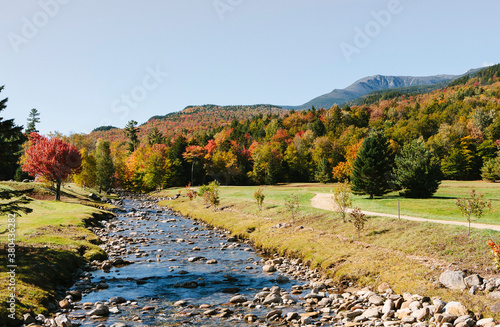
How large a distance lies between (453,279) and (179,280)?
584 inches

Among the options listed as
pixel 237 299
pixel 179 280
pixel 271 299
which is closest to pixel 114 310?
pixel 179 280

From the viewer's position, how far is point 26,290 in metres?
14.5

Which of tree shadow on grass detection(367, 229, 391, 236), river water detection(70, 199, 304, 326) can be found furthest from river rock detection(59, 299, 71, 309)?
tree shadow on grass detection(367, 229, 391, 236)

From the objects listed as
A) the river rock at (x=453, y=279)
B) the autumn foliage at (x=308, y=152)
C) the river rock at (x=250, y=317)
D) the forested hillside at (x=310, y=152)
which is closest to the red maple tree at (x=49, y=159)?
the autumn foliage at (x=308, y=152)

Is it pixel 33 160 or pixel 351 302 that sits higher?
pixel 33 160

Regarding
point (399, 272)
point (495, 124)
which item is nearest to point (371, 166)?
point (399, 272)

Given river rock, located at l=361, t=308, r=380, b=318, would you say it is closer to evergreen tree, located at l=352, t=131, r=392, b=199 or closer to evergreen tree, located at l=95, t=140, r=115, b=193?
evergreen tree, located at l=352, t=131, r=392, b=199

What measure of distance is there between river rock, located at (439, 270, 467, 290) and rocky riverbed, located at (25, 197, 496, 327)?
0.47 m

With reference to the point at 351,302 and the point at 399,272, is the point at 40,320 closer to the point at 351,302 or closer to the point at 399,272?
the point at 351,302

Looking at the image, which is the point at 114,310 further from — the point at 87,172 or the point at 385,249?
the point at 87,172

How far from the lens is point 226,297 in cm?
1647

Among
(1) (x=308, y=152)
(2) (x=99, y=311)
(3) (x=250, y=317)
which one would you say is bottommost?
(3) (x=250, y=317)

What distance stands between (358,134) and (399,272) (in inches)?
3858
